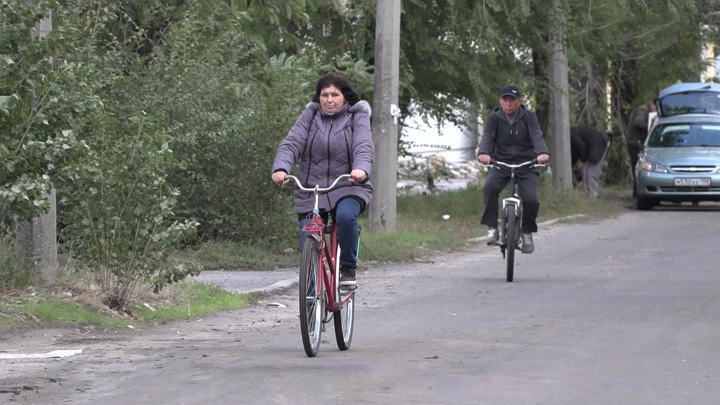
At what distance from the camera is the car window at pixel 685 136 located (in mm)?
28741

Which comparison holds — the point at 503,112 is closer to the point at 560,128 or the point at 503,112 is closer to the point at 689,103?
the point at 560,128

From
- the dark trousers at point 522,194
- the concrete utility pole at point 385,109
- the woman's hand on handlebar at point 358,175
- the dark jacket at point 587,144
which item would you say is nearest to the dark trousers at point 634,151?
the dark jacket at point 587,144

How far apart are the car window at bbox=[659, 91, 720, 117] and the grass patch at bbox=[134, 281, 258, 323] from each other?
20.7 meters

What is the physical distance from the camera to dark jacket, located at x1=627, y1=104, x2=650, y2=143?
104ft

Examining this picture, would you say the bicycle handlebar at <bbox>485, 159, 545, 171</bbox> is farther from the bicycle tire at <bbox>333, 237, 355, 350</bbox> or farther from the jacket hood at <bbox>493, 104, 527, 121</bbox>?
the bicycle tire at <bbox>333, 237, 355, 350</bbox>

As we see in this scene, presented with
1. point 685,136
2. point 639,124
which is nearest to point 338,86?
point 685,136

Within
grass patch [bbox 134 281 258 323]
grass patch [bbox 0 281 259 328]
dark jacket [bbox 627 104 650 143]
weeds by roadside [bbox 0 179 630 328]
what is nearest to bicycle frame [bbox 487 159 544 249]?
weeds by roadside [bbox 0 179 630 328]

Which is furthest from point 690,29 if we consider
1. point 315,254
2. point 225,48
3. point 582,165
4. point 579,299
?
point 315,254

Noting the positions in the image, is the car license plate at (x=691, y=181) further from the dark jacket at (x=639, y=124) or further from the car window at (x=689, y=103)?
the car window at (x=689, y=103)

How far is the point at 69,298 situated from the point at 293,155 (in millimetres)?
2563

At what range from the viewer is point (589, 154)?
29.8 metres

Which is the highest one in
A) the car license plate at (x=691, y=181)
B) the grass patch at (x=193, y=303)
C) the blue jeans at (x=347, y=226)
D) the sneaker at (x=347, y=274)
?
the car license plate at (x=691, y=181)

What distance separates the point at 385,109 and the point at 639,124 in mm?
13947

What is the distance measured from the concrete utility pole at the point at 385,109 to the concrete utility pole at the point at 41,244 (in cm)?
752
